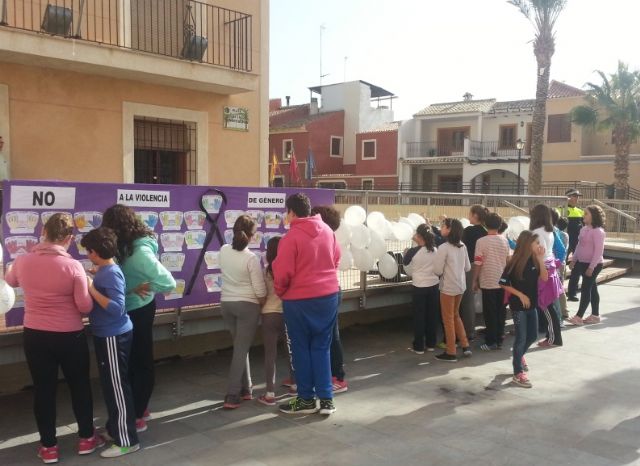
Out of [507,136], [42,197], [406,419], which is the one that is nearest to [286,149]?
[507,136]

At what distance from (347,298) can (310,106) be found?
131 ft

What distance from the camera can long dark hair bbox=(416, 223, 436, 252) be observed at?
21.3ft

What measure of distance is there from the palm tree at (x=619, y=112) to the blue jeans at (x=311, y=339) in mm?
28048

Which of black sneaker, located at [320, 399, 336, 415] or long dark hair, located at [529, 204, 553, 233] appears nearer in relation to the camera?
black sneaker, located at [320, 399, 336, 415]

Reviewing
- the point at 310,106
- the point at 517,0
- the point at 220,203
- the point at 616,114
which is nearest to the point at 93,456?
the point at 220,203

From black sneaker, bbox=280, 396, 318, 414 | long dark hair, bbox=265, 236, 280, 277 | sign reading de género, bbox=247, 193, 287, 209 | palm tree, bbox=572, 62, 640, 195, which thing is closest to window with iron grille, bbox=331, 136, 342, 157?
palm tree, bbox=572, 62, 640, 195

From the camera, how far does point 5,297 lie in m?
4.03

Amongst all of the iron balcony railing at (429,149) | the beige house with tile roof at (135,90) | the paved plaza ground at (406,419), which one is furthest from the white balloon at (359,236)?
the iron balcony railing at (429,149)

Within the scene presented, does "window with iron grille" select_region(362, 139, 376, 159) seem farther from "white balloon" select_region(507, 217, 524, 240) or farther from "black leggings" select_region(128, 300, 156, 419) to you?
"black leggings" select_region(128, 300, 156, 419)

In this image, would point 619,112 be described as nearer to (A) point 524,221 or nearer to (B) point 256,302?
(A) point 524,221

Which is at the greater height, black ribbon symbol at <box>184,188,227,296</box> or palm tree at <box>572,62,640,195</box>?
palm tree at <box>572,62,640,195</box>

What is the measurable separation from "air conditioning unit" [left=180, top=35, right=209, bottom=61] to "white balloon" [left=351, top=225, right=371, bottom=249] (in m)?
5.85

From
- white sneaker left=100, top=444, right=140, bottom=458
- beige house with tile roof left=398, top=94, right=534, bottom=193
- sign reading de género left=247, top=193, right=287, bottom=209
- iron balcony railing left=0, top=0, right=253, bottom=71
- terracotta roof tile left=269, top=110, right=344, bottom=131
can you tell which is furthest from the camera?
terracotta roof tile left=269, top=110, right=344, bottom=131

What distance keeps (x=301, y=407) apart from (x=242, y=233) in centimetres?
154
